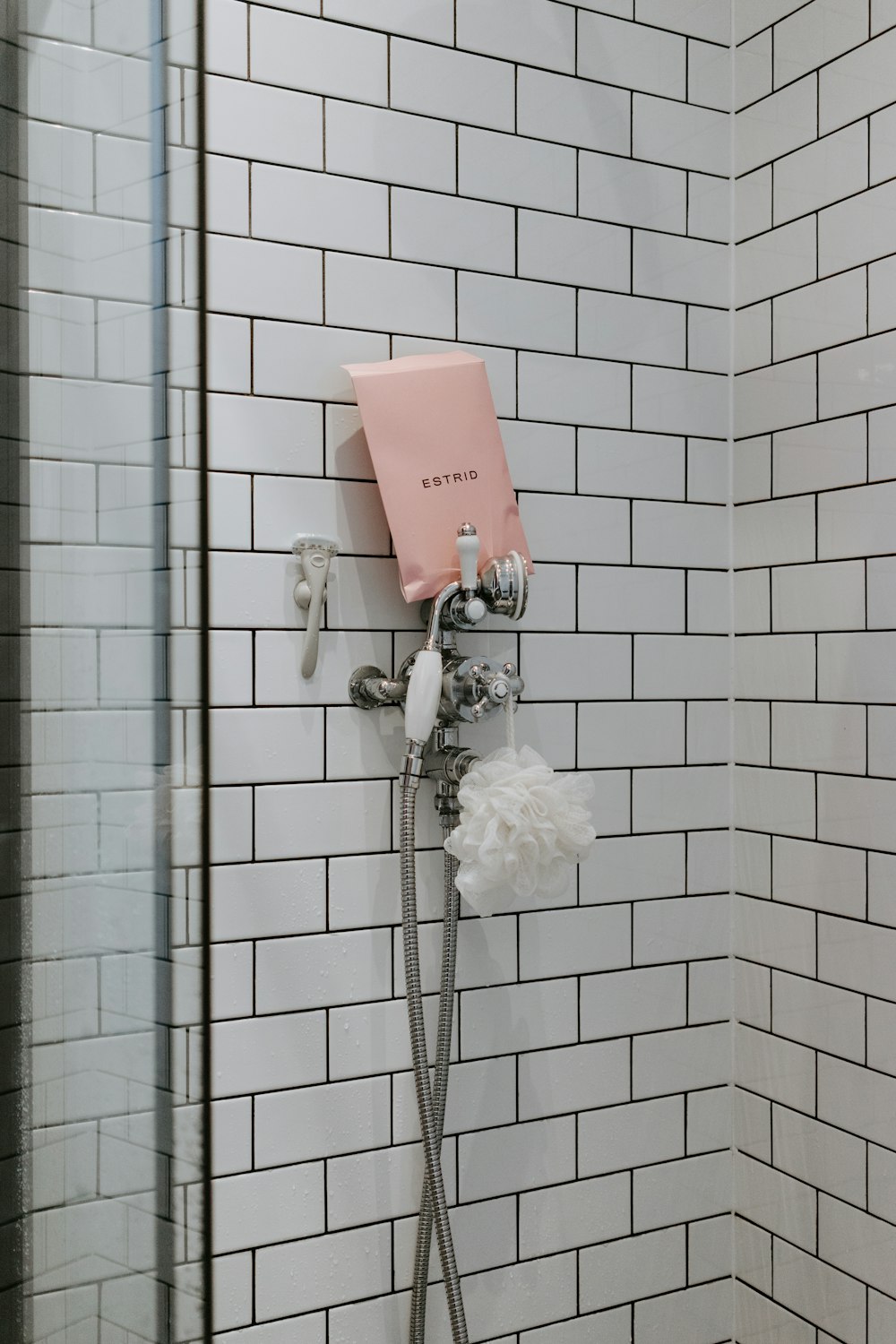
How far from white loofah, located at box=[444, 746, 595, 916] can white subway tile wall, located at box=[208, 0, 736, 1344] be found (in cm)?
14

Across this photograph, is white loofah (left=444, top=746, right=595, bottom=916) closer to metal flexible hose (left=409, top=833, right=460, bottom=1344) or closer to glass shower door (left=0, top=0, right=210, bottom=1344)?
metal flexible hose (left=409, top=833, right=460, bottom=1344)

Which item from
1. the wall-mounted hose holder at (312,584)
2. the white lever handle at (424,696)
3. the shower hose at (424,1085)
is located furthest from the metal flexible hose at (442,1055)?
the wall-mounted hose holder at (312,584)

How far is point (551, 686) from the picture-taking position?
1321 mm

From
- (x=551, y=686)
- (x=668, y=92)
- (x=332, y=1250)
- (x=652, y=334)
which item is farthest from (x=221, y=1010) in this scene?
(x=668, y=92)

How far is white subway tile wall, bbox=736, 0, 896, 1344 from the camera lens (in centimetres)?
123

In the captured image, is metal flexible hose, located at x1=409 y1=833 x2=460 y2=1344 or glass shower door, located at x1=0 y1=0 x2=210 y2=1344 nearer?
glass shower door, located at x1=0 y1=0 x2=210 y2=1344

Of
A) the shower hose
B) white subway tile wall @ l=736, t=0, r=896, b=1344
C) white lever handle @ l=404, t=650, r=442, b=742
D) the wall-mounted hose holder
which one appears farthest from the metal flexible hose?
white subway tile wall @ l=736, t=0, r=896, b=1344

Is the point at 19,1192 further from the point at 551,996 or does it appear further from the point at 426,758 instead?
the point at 551,996

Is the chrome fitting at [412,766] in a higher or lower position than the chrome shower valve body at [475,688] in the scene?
lower

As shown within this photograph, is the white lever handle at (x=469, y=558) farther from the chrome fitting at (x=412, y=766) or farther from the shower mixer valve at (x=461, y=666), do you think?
the chrome fitting at (x=412, y=766)

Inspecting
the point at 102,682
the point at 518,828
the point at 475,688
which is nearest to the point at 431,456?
the point at 475,688

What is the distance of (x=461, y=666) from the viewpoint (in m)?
1.15

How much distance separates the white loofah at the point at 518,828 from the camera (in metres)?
1.07

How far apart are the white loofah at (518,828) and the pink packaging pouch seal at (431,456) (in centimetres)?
21
